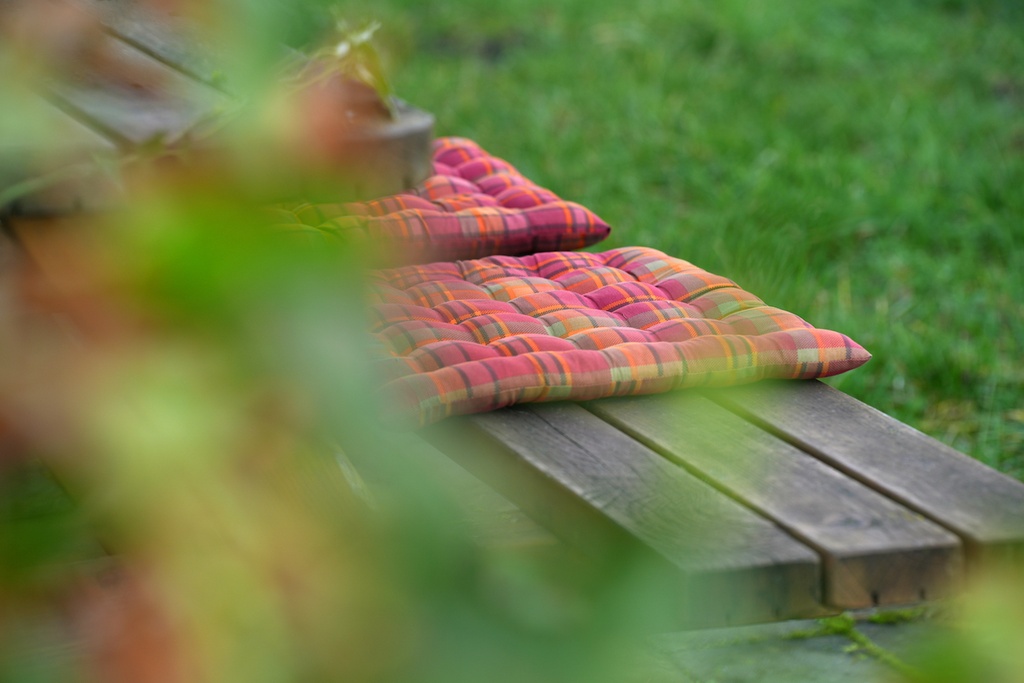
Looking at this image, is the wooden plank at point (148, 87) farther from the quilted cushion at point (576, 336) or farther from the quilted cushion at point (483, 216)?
the quilted cushion at point (483, 216)

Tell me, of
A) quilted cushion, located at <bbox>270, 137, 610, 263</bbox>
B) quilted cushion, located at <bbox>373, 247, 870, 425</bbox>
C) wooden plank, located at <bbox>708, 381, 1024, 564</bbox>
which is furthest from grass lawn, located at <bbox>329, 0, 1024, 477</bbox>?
wooden plank, located at <bbox>708, 381, 1024, 564</bbox>

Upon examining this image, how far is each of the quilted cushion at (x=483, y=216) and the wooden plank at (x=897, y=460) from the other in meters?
0.58

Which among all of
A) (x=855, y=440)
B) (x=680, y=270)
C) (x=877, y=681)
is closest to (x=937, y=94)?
(x=680, y=270)

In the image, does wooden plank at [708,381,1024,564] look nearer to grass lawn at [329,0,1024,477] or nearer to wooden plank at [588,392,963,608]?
wooden plank at [588,392,963,608]

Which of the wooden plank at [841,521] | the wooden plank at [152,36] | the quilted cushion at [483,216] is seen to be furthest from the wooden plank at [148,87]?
the quilted cushion at [483,216]

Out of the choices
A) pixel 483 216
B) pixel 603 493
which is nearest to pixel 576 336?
pixel 603 493

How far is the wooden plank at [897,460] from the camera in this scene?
39.6 inches

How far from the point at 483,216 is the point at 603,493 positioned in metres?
0.92

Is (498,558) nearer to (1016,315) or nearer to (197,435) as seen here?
(197,435)

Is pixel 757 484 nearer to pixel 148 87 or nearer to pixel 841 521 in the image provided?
pixel 841 521

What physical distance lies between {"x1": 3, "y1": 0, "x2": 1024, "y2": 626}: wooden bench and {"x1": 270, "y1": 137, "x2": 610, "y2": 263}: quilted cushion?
529 mm

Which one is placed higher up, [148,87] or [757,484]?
[148,87]

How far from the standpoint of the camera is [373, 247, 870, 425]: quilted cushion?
1.25 meters

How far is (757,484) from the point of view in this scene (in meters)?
1.05
